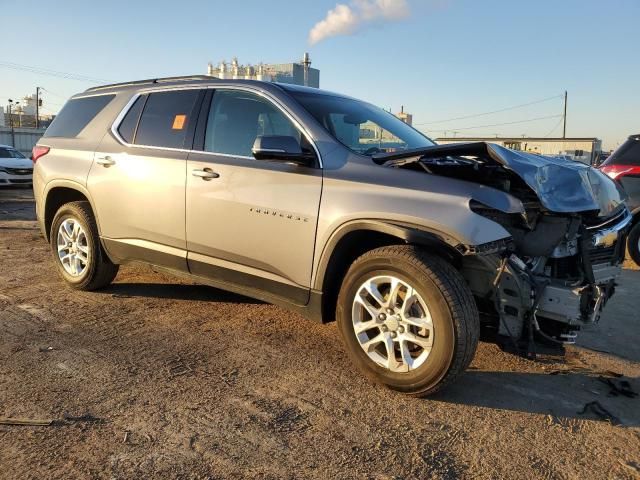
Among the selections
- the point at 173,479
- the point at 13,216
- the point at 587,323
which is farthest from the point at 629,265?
the point at 13,216

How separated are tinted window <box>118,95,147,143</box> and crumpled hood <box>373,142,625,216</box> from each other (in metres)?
2.43

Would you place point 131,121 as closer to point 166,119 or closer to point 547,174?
point 166,119

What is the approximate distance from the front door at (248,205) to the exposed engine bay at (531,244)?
2.13 feet

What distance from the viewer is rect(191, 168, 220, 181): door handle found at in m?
3.91

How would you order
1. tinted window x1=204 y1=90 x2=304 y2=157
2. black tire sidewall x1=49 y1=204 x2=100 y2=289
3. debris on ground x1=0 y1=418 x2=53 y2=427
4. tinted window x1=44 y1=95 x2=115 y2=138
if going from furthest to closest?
tinted window x1=44 y1=95 x2=115 y2=138 < black tire sidewall x1=49 y1=204 x2=100 y2=289 < tinted window x1=204 y1=90 x2=304 y2=157 < debris on ground x1=0 y1=418 x2=53 y2=427

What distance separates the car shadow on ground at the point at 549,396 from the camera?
3.01 meters

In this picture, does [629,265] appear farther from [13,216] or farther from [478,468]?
[13,216]

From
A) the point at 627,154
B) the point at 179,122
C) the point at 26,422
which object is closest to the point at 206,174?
the point at 179,122

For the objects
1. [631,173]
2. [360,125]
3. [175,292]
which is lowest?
[175,292]

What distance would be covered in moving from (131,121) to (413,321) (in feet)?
10.5

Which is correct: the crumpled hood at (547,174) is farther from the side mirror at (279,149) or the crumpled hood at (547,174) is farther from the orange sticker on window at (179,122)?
the orange sticker on window at (179,122)

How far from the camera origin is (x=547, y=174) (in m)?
3.13

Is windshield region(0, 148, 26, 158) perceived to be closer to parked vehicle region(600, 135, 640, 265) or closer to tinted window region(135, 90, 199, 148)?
tinted window region(135, 90, 199, 148)

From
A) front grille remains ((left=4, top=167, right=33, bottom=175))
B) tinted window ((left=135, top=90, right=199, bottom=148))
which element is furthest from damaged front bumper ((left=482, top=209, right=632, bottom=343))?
front grille remains ((left=4, top=167, right=33, bottom=175))
